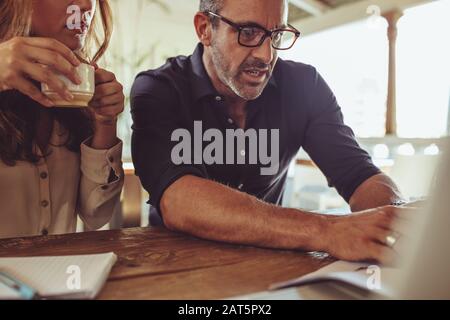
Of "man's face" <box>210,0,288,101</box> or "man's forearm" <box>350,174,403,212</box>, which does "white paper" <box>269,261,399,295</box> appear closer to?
"man's forearm" <box>350,174,403,212</box>

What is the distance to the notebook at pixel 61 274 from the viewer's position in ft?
1.78

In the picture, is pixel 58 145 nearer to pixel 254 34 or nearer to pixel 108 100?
pixel 108 100

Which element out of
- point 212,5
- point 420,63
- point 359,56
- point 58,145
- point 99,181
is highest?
point 359,56

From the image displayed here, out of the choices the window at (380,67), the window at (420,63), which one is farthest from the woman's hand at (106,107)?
the window at (380,67)

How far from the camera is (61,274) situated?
2.01ft

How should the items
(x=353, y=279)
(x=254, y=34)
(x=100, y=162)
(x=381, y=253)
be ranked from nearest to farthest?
(x=353, y=279)
(x=381, y=253)
(x=100, y=162)
(x=254, y=34)

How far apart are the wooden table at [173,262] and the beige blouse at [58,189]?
27 centimetres

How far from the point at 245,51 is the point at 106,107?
53cm

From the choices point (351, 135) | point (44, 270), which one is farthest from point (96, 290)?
point (351, 135)

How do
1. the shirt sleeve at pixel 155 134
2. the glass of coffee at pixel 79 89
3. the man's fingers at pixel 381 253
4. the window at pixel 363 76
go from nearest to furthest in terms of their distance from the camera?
1. the man's fingers at pixel 381 253
2. the glass of coffee at pixel 79 89
3. the shirt sleeve at pixel 155 134
4. the window at pixel 363 76

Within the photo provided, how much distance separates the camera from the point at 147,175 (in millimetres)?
1023

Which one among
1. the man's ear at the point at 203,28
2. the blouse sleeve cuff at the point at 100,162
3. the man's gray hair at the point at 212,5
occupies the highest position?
the man's gray hair at the point at 212,5

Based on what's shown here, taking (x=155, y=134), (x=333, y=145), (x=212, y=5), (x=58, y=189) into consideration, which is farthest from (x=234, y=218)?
(x=212, y=5)

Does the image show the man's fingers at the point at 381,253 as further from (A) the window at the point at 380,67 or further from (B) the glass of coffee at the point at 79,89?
(A) the window at the point at 380,67
